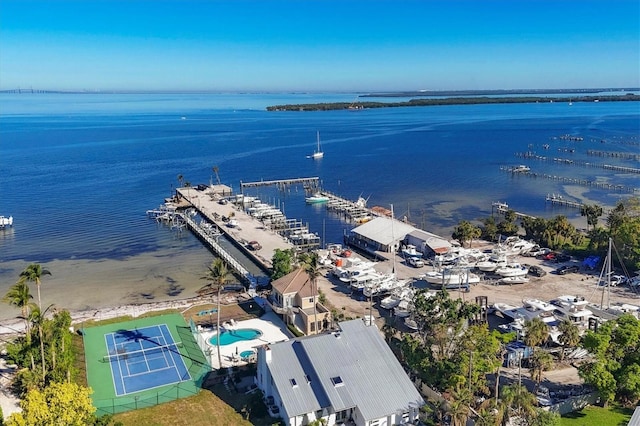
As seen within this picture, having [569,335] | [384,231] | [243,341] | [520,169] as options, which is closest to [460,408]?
[569,335]

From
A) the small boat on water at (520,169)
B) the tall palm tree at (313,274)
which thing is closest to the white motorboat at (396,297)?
the tall palm tree at (313,274)

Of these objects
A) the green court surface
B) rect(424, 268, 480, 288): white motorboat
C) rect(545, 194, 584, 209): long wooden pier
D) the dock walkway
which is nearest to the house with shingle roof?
the green court surface

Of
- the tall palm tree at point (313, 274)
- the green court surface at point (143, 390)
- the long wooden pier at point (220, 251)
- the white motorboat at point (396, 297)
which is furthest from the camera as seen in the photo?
the long wooden pier at point (220, 251)

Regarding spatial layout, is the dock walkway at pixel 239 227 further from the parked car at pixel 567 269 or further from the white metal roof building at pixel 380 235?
the parked car at pixel 567 269

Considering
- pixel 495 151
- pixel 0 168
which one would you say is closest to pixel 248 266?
pixel 0 168

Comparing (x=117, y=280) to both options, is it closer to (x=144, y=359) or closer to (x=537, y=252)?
(x=144, y=359)

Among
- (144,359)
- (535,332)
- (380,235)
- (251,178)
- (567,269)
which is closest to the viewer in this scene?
(535,332)

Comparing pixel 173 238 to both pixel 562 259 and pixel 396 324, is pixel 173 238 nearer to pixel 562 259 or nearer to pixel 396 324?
pixel 396 324
